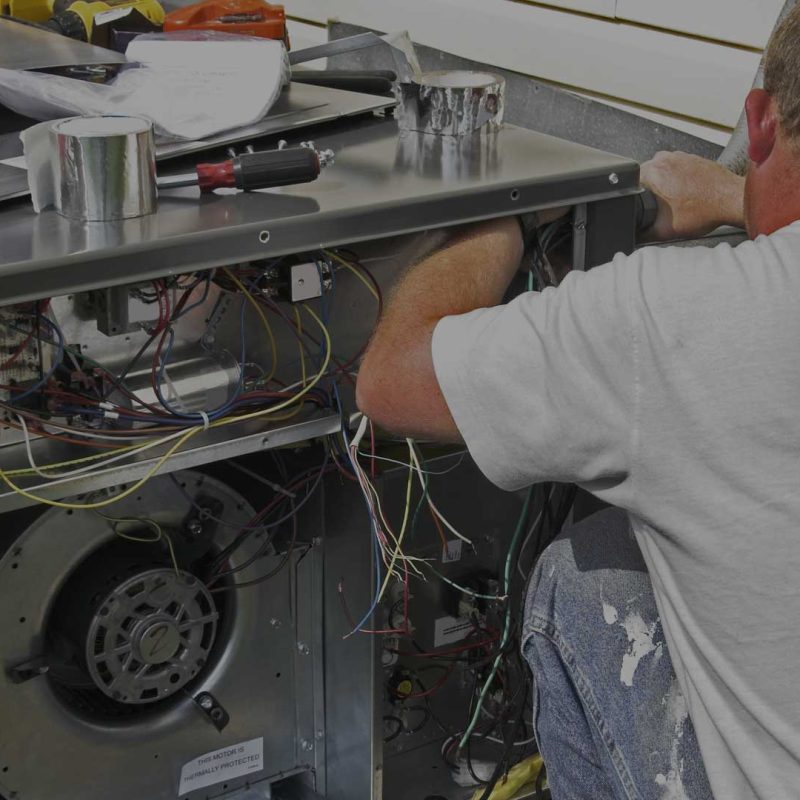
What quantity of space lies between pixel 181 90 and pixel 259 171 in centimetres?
24

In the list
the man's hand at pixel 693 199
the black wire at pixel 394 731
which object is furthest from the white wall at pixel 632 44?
the black wire at pixel 394 731

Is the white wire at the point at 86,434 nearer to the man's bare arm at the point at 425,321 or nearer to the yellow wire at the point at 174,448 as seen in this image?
the yellow wire at the point at 174,448

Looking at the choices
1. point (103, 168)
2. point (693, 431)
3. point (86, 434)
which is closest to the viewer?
point (693, 431)


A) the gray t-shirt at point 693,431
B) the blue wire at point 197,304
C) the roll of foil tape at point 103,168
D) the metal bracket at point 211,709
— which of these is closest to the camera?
the gray t-shirt at point 693,431

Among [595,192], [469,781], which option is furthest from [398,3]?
[469,781]

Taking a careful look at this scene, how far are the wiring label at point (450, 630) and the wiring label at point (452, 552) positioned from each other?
9cm

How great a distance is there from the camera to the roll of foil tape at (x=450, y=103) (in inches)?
53.4

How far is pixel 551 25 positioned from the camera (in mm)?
2289

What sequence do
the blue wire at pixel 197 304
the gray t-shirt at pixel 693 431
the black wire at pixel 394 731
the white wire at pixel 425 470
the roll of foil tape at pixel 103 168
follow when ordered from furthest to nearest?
the black wire at pixel 394 731
the white wire at pixel 425 470
the blue wire at pixel 197 304
the roll of foil tape at pixel 103 168
the gray t-shirt at pixel 693 431

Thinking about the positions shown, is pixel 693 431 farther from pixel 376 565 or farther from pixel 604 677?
pixel 376 565

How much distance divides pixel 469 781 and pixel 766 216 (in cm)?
102

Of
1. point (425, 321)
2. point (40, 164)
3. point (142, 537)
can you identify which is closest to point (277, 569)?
point (142, 537)

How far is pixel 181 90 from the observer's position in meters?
1.32

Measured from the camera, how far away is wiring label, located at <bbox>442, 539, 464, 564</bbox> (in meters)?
1.61
